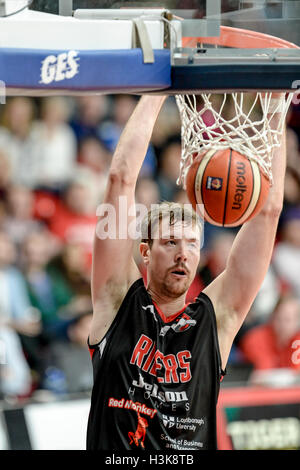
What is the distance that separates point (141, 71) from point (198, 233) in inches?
40.5

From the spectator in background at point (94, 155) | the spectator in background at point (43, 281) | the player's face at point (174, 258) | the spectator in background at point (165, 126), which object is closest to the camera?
the player's face at point (174, 258)

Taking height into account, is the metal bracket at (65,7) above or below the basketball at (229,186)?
above

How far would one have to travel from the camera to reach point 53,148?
5.51 m

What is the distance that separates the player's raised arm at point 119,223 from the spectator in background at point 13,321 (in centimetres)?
181

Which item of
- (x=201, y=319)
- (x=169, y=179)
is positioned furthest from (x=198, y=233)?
(x=169, y=179)

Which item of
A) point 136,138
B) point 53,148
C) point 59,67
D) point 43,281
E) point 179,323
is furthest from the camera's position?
point 53,148

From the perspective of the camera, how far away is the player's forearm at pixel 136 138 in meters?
3.17

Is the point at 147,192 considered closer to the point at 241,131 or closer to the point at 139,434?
the point at 241,131

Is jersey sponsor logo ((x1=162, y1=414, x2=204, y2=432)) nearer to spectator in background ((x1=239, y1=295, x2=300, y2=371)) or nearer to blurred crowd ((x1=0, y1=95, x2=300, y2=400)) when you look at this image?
blurred crowd ((x1=0, y1=95, x2=300, y2=400))

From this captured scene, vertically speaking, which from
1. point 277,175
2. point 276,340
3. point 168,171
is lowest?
point 276,340

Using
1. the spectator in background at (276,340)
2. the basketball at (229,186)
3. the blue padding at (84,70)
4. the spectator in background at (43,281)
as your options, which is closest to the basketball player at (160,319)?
the basketball at (229,186)

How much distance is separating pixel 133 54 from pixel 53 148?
3.04m

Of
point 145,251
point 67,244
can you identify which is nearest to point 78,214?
point 67,244

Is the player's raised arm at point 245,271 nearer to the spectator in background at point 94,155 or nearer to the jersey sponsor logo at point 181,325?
the jersey sponsor logo at point 181,325
